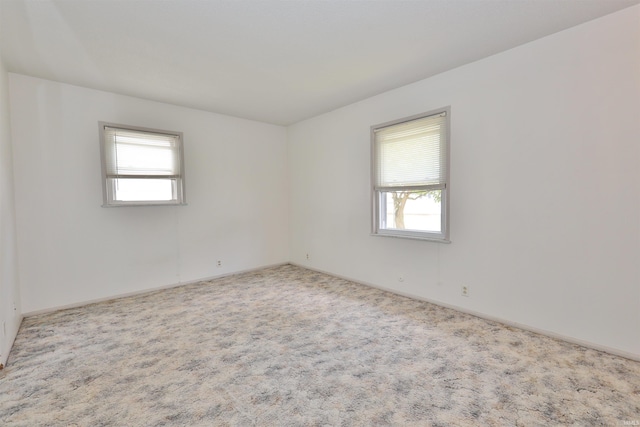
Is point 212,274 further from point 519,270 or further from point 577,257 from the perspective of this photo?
point 577,257

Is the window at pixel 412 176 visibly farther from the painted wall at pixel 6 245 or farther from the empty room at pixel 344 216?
the painted wall at pixel 6 245

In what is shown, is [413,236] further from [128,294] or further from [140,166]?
[128,294]

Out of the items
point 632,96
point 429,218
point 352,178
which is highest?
point 632,96

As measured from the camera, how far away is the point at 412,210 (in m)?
3.85

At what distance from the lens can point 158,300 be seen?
3.86 m

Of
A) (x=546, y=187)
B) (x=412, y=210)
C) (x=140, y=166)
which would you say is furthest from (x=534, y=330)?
(x=140, y=166)

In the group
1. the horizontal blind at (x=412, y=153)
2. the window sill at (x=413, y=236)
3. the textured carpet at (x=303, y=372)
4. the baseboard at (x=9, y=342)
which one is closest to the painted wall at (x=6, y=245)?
the baseboard at (x=9, y=342)

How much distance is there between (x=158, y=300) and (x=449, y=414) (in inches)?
142

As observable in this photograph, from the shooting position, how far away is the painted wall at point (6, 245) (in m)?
2.47

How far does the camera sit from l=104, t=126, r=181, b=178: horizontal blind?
3833 millimetres

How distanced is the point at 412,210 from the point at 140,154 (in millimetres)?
3819

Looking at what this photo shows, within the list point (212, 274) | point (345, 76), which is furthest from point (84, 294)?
point (345, 76)

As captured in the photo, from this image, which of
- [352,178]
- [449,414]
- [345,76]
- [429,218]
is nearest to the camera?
[449,414]

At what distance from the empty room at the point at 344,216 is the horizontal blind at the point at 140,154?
3cm
